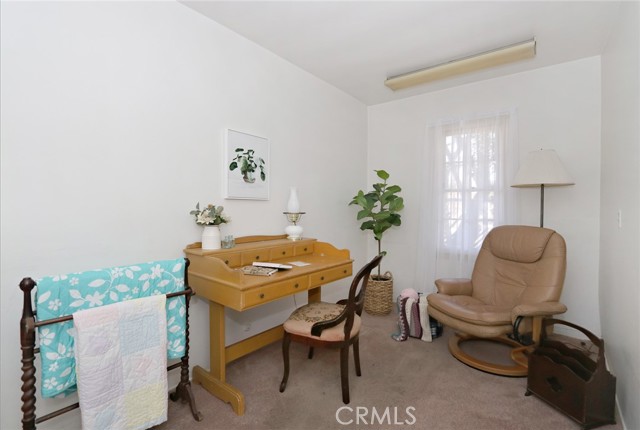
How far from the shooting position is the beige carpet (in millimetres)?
1742

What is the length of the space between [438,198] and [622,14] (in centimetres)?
198

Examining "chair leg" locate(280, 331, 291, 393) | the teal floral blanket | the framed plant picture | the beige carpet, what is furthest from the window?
the teal floral blanket

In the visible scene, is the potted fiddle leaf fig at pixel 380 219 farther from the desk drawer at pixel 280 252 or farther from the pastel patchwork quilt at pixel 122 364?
the pastel patchwork quilt at pixel 122 364

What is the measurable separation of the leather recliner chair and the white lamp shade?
1.32 feet

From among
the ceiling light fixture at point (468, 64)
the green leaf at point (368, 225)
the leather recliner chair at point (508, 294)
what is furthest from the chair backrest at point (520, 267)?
the ceiling light fixture at point (468, 64)

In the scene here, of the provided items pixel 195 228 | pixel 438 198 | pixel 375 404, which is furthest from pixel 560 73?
pixel 195 228

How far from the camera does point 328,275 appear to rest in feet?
7.59

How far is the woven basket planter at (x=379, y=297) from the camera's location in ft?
11.3

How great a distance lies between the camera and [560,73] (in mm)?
2934

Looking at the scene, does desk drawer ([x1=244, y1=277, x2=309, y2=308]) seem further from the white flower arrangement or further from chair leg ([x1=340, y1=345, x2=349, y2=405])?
the white flower arrangement

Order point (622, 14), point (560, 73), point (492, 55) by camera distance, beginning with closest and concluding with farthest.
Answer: point (622, 14) → point (492, 55) → point (560, 73)

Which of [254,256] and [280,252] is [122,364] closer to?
[254,256]

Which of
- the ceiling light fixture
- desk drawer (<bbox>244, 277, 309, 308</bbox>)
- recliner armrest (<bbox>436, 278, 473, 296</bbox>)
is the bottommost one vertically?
recliner armrest (<bbox>436, 278, 473, 296</bbox>)

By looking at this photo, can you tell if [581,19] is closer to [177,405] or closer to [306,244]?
[306,244]
